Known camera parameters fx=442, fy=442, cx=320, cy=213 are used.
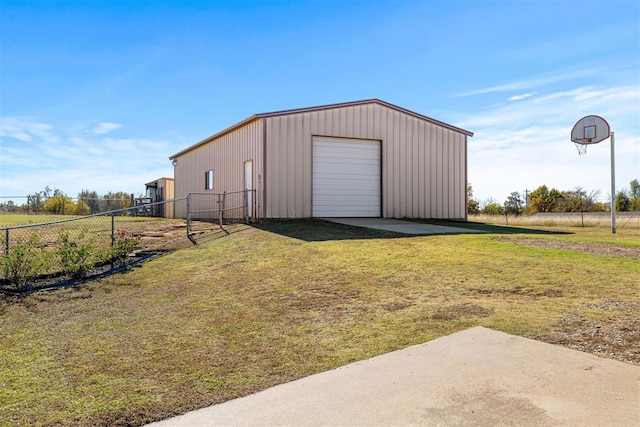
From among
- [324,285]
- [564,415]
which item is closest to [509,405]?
[564,415]

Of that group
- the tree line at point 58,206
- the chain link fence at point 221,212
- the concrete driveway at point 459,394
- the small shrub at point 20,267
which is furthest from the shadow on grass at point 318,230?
the tree line at point 58,206

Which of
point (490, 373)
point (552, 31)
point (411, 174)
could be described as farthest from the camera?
point (411, 174)

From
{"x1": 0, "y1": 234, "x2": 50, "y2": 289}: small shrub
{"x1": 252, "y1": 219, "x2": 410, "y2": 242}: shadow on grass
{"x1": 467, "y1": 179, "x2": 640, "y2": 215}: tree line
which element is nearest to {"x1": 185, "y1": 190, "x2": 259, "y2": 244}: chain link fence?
{"x1": 252, "y1": 219, "x2": 410, "y2": 242}: shadow on grass

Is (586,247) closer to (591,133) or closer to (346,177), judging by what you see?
(591,133)

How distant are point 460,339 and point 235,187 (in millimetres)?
14211

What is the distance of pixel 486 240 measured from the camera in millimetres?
9398

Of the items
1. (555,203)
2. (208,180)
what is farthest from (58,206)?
(555,203)

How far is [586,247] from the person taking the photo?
8156 millimetres

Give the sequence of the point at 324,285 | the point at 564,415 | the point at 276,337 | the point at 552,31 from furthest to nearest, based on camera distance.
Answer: the point at 552,31, the point at 324,285, the point at 276,337, the point at 564,415

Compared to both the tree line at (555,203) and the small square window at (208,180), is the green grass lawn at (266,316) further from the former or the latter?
the tree line at (555,203)

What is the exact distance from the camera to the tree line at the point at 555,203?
34719mm

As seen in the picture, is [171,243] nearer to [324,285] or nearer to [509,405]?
[324,285]

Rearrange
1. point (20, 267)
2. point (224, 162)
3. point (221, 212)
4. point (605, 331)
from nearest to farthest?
point (605, 331)
point (20, 267)
point (221, 212)
point (224, 162)

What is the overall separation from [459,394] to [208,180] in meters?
19.1
